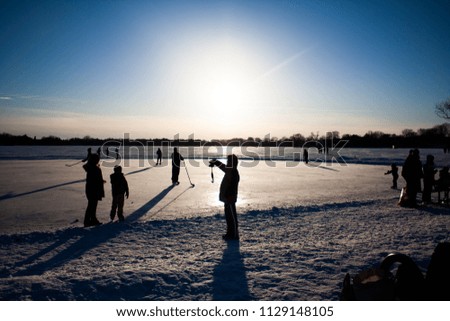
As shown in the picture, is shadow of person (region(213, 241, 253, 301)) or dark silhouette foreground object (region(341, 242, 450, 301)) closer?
dark silhouette foreground object (region(341, 242, 450, 301))

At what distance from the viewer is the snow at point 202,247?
13.0 ft

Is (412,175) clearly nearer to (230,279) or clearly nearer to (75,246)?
(230,279)

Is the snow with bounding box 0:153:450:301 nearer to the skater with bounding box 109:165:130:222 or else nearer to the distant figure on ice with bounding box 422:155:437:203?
the skater with bounding box 109:165:130:222

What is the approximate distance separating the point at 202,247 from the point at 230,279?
1.57 meters

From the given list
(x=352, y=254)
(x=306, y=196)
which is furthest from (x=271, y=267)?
(x=306, y=196)

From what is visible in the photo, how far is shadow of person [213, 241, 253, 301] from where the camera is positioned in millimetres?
3773

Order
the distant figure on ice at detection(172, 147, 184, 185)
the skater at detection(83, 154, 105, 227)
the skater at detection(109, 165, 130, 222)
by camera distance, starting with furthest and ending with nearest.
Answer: the distant figure on ice at detection(172, 147, 184, 185) < the skater at detection(109, 165, 130, 222) < the skater at detection(83, 154, 105, 227)

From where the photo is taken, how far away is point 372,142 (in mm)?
112000

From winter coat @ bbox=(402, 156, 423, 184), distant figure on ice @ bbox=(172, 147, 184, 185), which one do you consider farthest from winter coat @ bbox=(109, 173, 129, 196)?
winter coat @ bbox=(402, 156, 423, 184)

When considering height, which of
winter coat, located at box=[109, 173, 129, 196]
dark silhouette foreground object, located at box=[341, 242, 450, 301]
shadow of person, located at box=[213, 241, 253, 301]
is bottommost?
shadow of person, located at box=[213, 241, 253, 301]

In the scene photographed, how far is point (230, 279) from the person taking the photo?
423cm

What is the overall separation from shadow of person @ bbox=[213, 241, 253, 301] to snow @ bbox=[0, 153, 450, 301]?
0.6 inches
